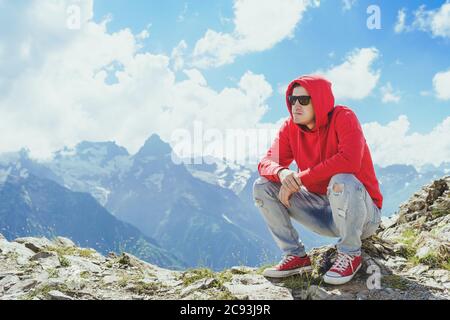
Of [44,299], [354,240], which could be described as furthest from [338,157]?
[44,299]

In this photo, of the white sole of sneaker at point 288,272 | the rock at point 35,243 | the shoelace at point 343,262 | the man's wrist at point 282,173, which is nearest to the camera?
the shoelace at point 343,262

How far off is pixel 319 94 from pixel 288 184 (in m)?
1.44

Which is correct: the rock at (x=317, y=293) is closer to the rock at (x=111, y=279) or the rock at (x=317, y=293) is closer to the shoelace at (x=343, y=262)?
the shoelace at (x=343, y=262)

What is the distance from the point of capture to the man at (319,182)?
6340 mm

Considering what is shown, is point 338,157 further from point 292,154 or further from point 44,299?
point 44,299

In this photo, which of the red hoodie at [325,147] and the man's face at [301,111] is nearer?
the red hoodie at [325,147]

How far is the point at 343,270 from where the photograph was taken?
646 cm

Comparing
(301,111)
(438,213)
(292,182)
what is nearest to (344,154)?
(292,182)

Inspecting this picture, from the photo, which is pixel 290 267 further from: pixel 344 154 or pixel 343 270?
pixel 344 154

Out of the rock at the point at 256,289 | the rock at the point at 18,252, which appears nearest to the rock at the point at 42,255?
the rock at the point at 18,252

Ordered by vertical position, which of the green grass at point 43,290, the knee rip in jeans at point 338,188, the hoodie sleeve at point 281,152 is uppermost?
the hoodie sleeve at point 281,152

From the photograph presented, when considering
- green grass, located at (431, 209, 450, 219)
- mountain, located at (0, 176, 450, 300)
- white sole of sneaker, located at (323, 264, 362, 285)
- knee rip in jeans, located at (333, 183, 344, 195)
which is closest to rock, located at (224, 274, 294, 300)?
mountain, located at (0, 176, 450, 300)
